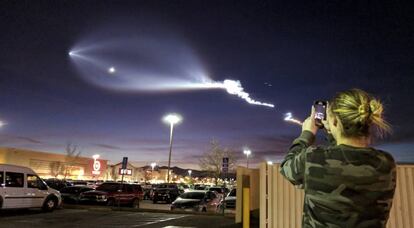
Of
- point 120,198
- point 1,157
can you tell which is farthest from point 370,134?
point 1,157

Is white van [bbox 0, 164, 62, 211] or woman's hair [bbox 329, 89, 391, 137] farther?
white van [bbox 0, 164, 62, 211]

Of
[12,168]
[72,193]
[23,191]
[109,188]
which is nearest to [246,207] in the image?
[23,191]

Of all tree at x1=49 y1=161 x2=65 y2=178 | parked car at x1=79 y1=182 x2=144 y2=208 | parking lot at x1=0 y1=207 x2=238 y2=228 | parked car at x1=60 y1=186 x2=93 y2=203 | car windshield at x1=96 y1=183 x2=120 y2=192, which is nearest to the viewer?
parking lot at x1=0 y1=207 x2=238 y2=228

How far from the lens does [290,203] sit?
10.1 metres

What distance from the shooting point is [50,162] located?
67.1 metres

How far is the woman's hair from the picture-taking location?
2123 millimetres

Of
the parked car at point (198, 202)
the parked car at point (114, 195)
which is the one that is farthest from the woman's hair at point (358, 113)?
the parked car at point (114, 195)

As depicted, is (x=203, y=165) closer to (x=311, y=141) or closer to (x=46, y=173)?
(x=46, y=173)

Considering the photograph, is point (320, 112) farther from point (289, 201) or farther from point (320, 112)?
point (289, 201)

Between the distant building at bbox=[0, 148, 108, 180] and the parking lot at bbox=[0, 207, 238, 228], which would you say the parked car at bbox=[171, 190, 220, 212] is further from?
the distant building at bbox=[0, 148, 108, 180]

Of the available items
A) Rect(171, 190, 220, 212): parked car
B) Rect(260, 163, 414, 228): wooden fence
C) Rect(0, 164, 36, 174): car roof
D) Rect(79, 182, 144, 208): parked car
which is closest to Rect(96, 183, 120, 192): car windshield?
Rect(79, 182, 144, 208): parked car

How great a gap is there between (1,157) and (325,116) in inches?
2552

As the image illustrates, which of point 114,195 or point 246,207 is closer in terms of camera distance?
point 246,207

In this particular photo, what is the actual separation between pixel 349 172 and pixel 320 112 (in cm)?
44
